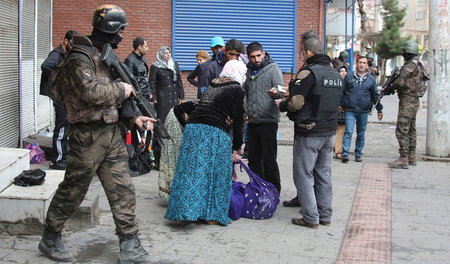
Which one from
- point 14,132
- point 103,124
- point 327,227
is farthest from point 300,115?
point 14,132

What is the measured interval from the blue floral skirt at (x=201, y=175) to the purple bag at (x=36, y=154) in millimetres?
3738

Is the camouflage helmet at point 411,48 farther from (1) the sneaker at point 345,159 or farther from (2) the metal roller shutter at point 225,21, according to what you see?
(2) the metal roller shutter at point 225,21

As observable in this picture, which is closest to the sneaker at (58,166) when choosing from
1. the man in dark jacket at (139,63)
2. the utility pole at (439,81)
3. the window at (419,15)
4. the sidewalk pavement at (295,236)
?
the sidewalk pavement at (295,236)

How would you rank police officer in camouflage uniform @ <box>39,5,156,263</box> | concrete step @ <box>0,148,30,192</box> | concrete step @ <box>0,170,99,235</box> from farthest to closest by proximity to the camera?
concrete step @ <box>0,148,30,192</box>, concrete step @ <box>0,170,99,235</box>, police officer in camouflage uniform @ <box>39,5,156,263</box>

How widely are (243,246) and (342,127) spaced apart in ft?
17.6

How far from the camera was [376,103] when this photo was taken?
9.96m

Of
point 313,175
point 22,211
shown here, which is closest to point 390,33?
point 313,175

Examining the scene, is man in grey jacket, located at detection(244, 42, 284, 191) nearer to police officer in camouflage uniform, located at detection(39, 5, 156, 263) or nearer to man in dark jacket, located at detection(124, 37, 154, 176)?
police officer in camouflage uniform, located at detection(39, 5, 156, 263)

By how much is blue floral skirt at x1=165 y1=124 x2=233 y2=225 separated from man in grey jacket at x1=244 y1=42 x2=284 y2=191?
0.89m

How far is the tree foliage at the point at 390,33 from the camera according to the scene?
173ft

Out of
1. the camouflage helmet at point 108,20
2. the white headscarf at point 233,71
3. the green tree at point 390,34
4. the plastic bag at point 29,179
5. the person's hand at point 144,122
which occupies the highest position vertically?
the green tree at point 390,34

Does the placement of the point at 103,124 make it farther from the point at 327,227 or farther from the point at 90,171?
the point at 327,227

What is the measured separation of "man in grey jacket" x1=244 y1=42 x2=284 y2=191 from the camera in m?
6.60

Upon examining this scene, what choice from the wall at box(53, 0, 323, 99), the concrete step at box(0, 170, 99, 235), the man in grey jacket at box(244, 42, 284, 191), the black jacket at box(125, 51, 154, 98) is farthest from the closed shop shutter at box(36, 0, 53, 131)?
the concrete step at box(0, 170, 99, 235)
